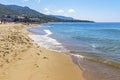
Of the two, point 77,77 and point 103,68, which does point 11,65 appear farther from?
point 103,68

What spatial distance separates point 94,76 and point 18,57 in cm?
480

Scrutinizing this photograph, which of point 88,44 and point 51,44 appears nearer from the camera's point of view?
point 51,44

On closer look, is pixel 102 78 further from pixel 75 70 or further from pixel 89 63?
pixel 89 63

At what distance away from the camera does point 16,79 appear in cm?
833

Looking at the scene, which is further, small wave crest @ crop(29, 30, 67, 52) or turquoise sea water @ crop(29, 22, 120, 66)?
small wave crest @ crop(29, 30, 67, 52)

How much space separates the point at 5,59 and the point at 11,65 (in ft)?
3.08

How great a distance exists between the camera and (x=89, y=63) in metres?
13.0

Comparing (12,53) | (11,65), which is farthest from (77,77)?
(12,53)

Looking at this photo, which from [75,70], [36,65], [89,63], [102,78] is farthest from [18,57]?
[102,78]

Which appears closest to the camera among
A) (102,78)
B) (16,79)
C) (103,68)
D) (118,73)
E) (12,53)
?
(16,79)

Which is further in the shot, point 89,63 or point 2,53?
point 89,63

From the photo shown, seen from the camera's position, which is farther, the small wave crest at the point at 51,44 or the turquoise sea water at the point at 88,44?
the small wave crest at the point at 51,44

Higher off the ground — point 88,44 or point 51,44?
point 51,44

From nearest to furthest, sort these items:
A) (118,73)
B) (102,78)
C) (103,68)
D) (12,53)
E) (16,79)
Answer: (16,79) → (102,78) → (118,73) → (103,68) → (12,53)
